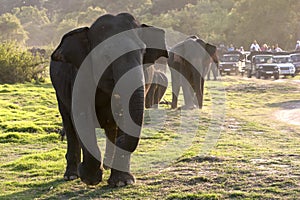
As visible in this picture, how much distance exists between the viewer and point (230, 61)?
42.3 metres

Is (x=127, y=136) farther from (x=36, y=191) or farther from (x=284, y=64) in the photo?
(x=284, y=64)

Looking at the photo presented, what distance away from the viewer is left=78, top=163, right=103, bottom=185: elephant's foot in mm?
7133

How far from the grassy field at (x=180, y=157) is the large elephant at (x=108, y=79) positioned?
29 centimetres

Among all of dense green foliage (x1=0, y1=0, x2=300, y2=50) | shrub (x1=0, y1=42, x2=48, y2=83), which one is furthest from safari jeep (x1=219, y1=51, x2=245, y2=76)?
dense green foliage (x1=0, y1=0, x2=300, y2=50)

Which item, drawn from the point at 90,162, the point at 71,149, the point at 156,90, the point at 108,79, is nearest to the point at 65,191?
the point at 90,162

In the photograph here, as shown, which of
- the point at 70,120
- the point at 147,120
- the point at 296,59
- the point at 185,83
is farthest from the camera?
the point at 296,59

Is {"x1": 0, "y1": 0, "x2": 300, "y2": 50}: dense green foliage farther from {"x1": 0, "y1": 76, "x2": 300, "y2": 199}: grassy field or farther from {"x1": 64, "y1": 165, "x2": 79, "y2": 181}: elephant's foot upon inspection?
{"x1": 64, "y1": 165, "x2": 79, "y2": 181}: elephant's foot

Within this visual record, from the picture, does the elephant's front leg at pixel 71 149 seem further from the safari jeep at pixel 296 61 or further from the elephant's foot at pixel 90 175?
the safari jeep at pixel 296 61

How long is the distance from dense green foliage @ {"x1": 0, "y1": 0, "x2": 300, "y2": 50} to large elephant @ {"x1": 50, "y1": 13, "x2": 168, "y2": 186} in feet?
157

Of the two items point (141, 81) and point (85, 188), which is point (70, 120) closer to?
point (85, 188)

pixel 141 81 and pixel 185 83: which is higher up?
pixel 141 81

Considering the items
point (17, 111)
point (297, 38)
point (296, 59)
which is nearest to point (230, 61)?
point (296, 59)

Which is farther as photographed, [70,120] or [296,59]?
[296,59]

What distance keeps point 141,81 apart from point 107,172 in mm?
1962
